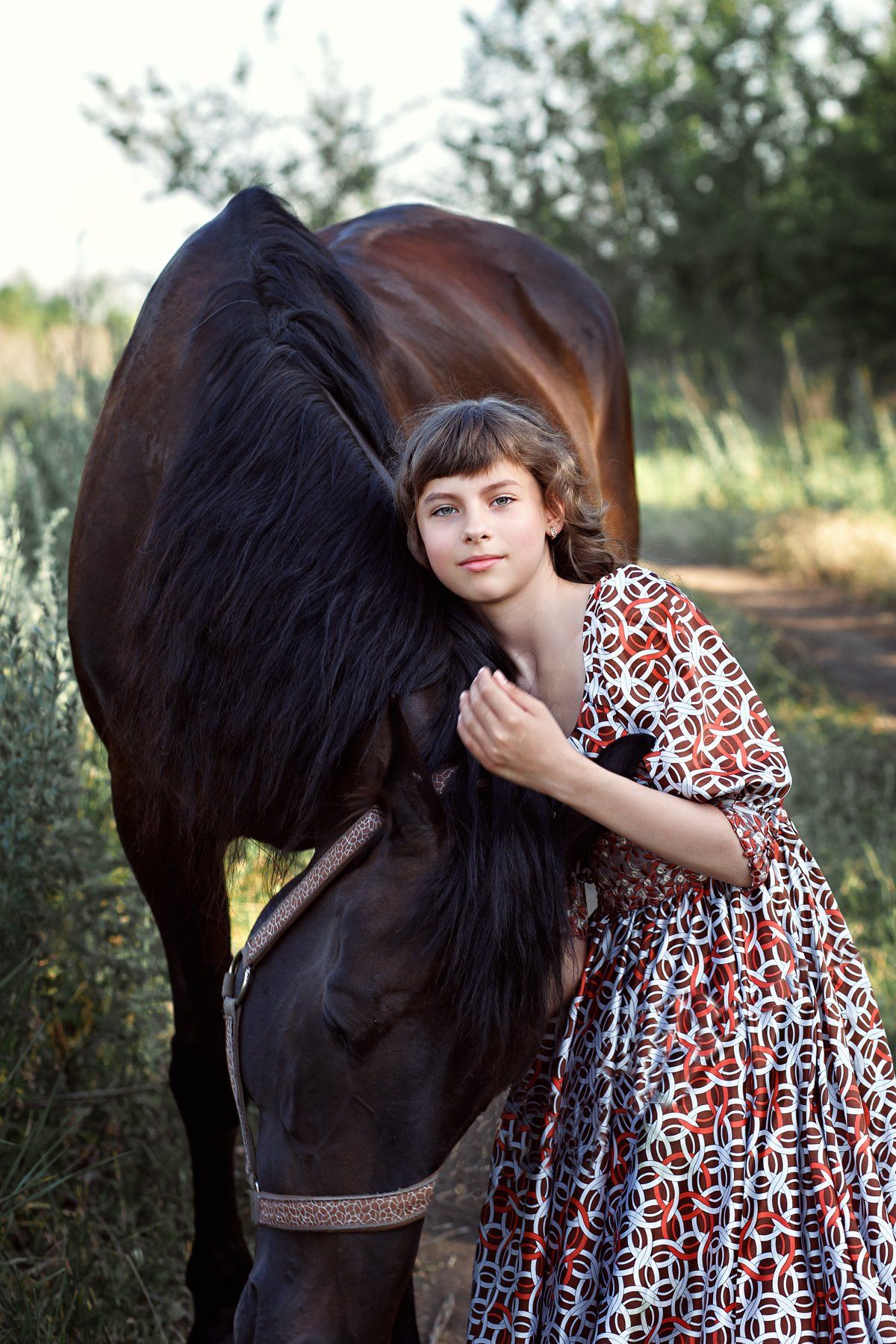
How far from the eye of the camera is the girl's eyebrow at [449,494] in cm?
148

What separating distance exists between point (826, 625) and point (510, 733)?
553 cm

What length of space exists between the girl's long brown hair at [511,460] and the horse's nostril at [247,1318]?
91 centimetres

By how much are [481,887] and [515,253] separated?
10.5 feet

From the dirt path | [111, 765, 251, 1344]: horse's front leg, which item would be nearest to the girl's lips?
[111, 765, 251, 1344]: horse's front leg

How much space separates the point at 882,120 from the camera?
13930 mm

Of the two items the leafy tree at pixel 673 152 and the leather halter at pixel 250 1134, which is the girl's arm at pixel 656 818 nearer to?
the leather halter at pixel 250 1134

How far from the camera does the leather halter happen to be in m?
1.21

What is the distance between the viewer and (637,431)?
16.1 m

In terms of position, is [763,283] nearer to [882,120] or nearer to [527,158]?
[882,120]

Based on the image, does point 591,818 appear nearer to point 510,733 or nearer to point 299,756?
point 510,733

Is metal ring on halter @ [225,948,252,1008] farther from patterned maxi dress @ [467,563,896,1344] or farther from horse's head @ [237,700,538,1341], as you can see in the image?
patterned maxi dress @ [467,563,896,1344]

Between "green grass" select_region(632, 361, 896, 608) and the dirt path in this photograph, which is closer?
the dirt path

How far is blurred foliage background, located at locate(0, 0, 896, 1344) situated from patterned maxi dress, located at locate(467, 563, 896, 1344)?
718mm

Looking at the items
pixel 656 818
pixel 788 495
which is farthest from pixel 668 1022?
pixel 788 495
